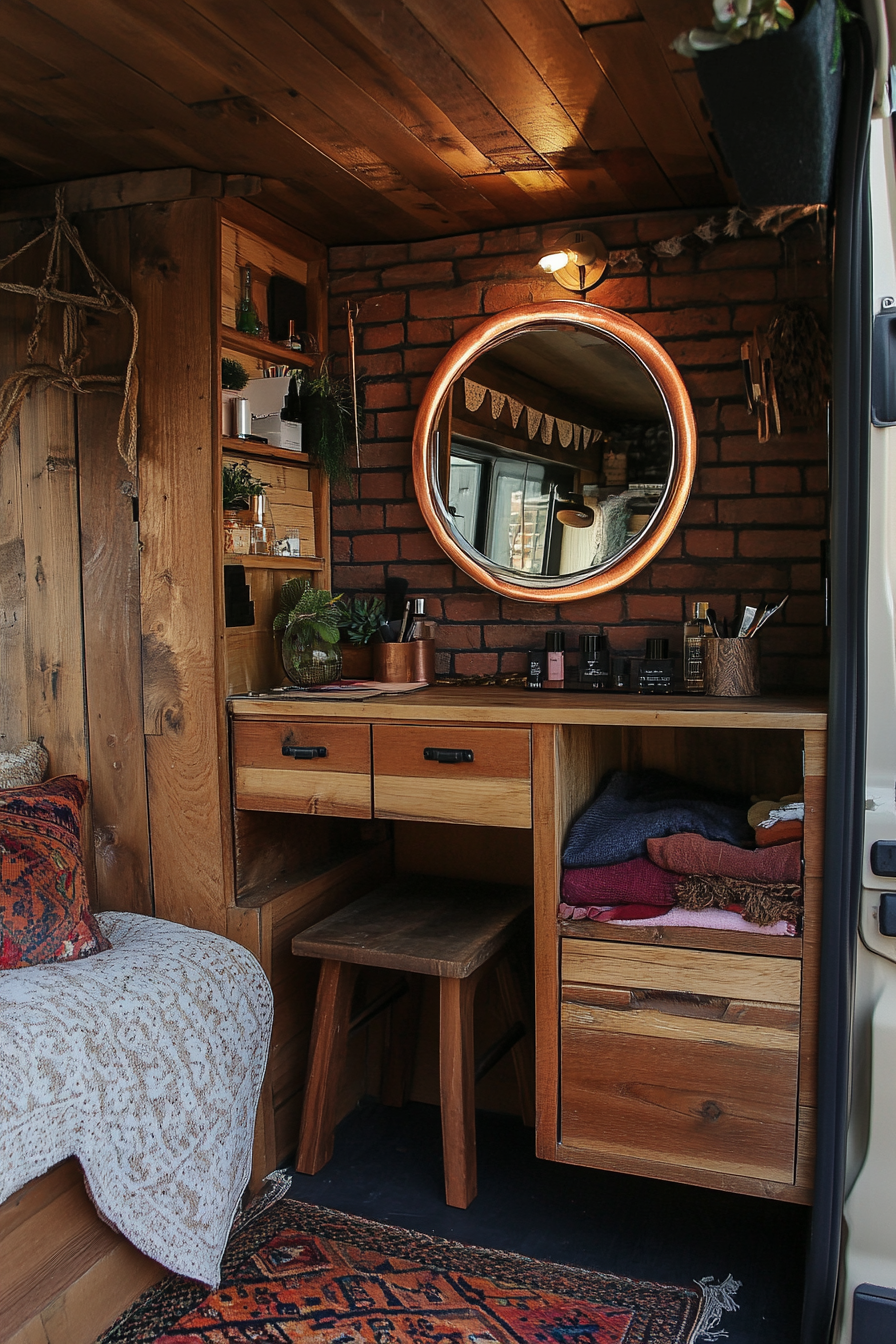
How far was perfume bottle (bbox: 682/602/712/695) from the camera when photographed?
2432 millimetres

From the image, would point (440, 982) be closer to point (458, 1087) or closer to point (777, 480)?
point (458, 1087)

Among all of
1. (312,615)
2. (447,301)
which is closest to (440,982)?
(312,615)

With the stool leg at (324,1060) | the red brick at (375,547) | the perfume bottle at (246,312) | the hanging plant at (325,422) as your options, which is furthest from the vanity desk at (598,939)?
the perfume bottle at (246,312)

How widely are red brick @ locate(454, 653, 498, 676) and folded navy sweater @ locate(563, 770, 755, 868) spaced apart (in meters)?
0.50

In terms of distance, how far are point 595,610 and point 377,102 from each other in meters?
1.26

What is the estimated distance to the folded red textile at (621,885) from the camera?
6.83 feet

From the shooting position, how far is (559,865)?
2154 mm

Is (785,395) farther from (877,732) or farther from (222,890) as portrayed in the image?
(222,890)

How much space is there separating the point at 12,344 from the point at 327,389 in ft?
2.56

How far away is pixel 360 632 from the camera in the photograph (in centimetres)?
276

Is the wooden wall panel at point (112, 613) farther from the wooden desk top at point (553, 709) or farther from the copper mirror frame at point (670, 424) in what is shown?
the copper mirror frame at point (670, 424)

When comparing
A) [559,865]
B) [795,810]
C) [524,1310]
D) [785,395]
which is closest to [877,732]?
[795,810]

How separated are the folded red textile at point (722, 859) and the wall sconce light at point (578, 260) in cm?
140

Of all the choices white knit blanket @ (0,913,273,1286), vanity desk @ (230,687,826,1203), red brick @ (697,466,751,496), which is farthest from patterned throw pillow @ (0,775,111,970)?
red brick @ (697,466,751,496)
